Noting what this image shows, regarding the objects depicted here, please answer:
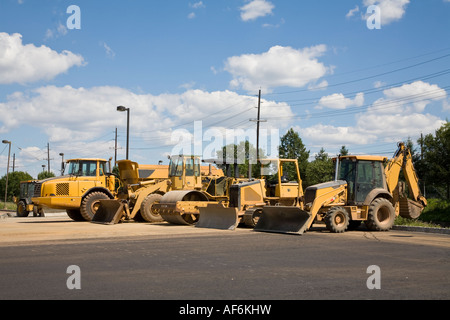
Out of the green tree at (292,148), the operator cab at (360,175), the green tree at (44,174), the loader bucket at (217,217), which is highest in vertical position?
the green tree at (292,148)

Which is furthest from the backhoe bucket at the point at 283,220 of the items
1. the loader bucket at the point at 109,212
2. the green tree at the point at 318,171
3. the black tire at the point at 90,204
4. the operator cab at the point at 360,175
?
the green tree at the point at 318,171

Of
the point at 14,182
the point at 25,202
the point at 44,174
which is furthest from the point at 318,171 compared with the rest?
the point at 14,182

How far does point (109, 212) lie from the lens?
76.6ft

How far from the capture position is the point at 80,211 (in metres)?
24.6

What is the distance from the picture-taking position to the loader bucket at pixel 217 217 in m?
19.0

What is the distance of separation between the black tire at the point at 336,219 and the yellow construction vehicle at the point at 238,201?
2898 mm

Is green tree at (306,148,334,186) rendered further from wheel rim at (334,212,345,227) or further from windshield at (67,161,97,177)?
wheel rim at (334,212,345,227)

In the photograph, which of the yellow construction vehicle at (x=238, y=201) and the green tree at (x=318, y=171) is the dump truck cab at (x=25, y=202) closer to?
the yellow construction vehicle at (x=238, y=201)

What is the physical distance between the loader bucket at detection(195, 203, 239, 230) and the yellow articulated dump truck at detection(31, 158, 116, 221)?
22.9 feet

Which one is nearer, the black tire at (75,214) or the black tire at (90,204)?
the black tire at (90,204)

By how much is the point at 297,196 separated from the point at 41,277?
547 inches

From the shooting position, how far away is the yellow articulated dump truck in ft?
79.0

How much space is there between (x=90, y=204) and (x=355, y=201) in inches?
522
